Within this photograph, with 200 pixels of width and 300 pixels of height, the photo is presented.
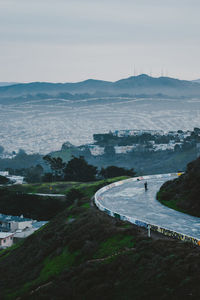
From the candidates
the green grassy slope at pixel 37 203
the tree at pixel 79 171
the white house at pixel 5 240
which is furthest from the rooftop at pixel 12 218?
the tree at pixel 79 171

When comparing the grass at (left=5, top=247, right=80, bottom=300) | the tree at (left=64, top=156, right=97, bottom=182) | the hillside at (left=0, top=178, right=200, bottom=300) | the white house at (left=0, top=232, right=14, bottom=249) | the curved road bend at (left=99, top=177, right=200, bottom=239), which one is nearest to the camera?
the hillside at (left=0, top=178, right=200, bottom=300)

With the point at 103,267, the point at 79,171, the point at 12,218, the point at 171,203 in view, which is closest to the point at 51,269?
the point at 103,267

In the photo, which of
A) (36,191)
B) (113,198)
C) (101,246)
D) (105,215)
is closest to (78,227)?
(105,215)

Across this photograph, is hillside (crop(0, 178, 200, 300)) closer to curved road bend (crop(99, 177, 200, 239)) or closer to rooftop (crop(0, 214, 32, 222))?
curved road bend (crop(99, 177, 200, 239))

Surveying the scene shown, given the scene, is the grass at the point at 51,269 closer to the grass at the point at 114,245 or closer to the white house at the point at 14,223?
the grass at the point at 114,245

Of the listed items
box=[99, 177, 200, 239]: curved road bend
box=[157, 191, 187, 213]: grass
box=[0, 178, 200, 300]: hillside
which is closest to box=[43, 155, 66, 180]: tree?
box=[99, 177, 200, 239]: curved road bend

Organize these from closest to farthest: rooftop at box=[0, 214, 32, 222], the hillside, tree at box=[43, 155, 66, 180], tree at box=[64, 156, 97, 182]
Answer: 1. the hillside
2. rooftop at box=[0, 214, 32, 222]
3. tree at box=[64, 156, 97, 182]
4. tree at box=[43, 155, 66, 180]

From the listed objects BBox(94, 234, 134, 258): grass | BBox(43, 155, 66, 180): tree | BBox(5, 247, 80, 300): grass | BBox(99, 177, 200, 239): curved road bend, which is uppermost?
BBox(94, 234, 134, 258): grass
